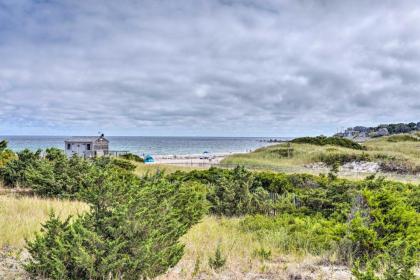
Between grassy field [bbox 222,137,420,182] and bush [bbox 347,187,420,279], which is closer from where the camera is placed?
bush [bbox 347,187,420,279]

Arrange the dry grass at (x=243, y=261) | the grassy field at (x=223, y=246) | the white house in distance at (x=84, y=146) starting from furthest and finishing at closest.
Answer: the white house in distance at (x=84, y=146) → the grassy field at (x=223, y=246) → the dry grass at (x=243, y=261)

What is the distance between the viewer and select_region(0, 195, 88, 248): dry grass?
6.85m

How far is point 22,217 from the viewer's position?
28.6 feet

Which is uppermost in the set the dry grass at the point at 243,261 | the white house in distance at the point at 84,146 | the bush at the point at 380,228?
the white house in distance at the point at 84,146

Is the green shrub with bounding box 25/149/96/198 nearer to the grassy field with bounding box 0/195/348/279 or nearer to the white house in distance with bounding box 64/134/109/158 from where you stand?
the grassy field with bounding box 0/195/348/279

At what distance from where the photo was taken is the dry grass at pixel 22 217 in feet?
22.5

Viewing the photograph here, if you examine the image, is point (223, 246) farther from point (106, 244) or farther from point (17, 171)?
point (17, 171)

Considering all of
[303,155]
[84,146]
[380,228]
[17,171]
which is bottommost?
[380,228]

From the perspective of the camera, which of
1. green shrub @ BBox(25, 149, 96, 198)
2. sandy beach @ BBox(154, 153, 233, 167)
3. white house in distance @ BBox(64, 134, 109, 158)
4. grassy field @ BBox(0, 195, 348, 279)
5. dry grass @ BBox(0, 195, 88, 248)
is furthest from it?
white house in distance @ BBox(64, 134, 109, 158)

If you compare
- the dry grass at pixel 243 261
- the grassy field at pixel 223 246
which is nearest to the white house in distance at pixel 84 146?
the grassy field at pixel 223 246

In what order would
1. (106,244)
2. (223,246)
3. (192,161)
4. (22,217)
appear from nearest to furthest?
1. (106,244)
2. (223,246)
3. (22,217)
4. (192,161)

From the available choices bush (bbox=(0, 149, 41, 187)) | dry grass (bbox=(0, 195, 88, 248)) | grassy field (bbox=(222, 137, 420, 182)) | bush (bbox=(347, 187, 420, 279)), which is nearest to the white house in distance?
grassy field (bbox=(222, 137, 420, 182))

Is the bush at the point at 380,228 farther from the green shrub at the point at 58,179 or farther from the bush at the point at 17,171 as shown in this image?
the bush at the point at 17,171

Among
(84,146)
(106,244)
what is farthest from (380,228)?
(84,146)
